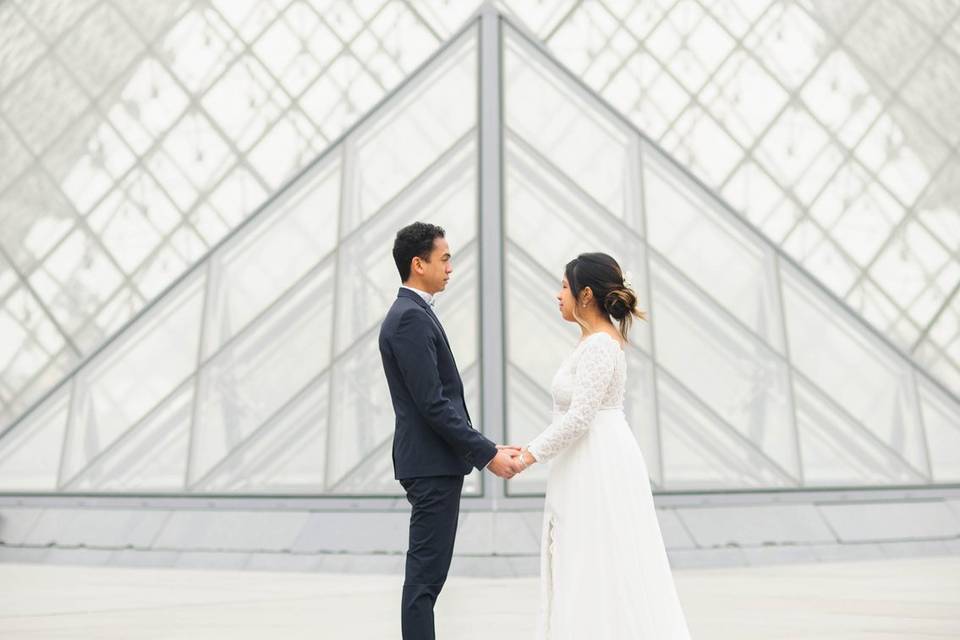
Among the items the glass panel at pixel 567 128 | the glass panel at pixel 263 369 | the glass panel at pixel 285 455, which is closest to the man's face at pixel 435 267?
the glass panel at pixel 285 455

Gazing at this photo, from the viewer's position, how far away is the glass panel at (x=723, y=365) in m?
9.54

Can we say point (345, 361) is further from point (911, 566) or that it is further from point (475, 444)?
point (475, 444)

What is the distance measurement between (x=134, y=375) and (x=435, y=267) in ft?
21.7

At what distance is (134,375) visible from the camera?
1025cm

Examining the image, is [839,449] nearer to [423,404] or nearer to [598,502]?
[598,502]

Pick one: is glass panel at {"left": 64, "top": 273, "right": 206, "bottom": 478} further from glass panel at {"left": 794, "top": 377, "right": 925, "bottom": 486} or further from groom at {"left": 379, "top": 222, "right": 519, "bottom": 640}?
groom at {"left": 379, "top": 222, "right": 519, "bottom": 640}

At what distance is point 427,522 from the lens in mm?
3990

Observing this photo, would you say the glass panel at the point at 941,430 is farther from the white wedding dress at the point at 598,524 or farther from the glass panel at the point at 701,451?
the white wedding dress at the point at 598,524

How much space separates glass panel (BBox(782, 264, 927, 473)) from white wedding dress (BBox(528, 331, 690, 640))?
20.2 feet

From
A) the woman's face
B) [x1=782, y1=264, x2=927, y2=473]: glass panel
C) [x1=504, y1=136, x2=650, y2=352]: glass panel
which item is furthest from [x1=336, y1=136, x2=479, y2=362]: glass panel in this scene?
the woman's face

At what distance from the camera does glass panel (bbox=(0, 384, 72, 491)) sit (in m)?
10.1

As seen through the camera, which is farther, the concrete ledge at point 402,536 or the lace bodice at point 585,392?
the concrete ledge at point 402,536

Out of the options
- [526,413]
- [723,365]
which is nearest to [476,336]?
[526,413]

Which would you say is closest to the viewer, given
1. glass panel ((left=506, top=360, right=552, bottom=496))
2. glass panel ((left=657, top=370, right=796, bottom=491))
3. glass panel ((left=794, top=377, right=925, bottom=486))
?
glass panel ((left=506, top=360, right=552, bottom=496))
